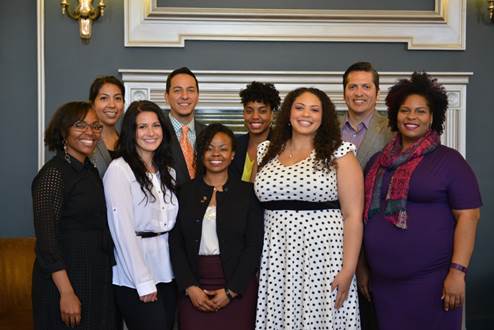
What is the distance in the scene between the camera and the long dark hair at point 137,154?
8.80ft

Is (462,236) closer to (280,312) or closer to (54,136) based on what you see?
(280,312)

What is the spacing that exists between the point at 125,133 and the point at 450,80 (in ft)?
8.18

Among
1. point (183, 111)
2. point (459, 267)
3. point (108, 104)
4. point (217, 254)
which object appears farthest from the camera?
point (183, 111)

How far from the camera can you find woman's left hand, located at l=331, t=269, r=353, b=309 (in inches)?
105

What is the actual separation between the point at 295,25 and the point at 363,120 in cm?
133

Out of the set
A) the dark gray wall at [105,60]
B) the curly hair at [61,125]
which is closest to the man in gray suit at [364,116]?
the dark gray wall at [105,60]

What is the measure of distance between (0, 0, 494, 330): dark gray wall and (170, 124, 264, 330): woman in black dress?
5.45 feet

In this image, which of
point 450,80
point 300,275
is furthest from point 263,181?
point 450,80

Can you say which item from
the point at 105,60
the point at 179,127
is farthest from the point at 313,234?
the point at 105,60

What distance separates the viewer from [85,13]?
4184mm

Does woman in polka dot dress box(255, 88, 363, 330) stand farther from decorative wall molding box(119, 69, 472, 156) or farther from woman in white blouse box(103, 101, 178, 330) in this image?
decorative wall molding box(119, 69, 472, 156)

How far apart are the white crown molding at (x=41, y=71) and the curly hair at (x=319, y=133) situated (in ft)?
6.39

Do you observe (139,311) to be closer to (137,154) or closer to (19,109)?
(137,154)

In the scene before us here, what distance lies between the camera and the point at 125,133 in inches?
109
